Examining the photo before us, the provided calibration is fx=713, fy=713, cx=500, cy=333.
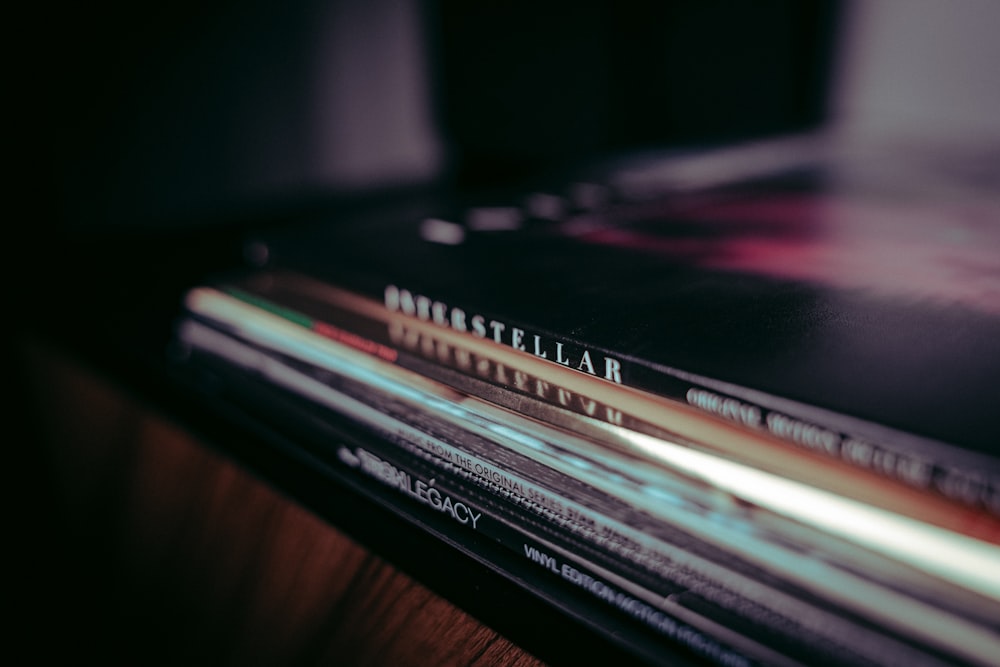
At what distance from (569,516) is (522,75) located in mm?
735

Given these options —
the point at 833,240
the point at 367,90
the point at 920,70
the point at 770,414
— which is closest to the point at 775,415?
the point at 770,414

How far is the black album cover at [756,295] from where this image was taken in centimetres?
22

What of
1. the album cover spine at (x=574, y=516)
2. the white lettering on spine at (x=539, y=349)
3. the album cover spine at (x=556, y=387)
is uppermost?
the white lettering on spine at (x=539, y=349)

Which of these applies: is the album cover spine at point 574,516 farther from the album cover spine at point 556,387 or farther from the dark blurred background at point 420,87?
the dark blurred background at point 420,87

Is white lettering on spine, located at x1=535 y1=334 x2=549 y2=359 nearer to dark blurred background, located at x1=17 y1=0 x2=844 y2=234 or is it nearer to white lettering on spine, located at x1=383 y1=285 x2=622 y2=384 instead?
white lettering on spine, located at x1=383 y1=285 x2=622 y2=384

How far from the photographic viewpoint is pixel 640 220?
0.54 m

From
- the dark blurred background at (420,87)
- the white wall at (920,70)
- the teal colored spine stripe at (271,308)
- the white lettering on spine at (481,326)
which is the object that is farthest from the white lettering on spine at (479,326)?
the white wall at (920,70)

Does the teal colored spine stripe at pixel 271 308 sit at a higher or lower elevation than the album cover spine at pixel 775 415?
lower

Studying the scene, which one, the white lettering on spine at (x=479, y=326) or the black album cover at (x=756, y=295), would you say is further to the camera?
the white lettering on spine at (x=479, y=326)

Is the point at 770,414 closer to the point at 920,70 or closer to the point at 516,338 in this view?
the point at 516,338

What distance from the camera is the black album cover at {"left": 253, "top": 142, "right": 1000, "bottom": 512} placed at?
0.22m

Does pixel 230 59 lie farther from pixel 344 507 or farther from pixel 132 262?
pixel 344 507

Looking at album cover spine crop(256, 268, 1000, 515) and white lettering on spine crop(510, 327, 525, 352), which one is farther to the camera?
white lettering on spine crop(510, 327, 525, 352)

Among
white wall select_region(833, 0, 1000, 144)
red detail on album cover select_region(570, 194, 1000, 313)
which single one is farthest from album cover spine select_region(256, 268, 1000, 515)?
white wall select_region(833, 0, 1000, 144)
